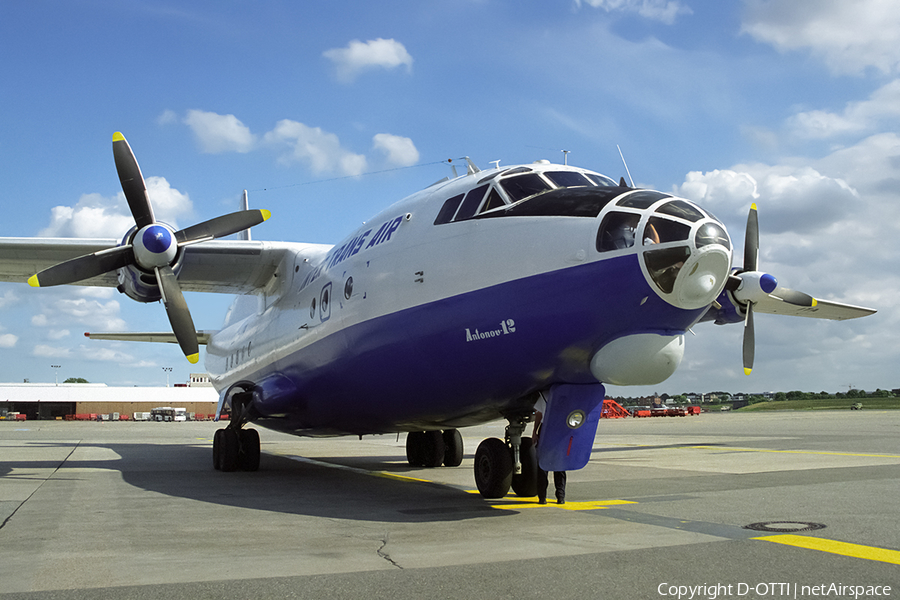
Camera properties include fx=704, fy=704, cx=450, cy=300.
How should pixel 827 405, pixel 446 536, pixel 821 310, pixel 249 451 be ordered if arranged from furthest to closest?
pixel 827 405 < pixel 821 310 < pixel 249 451 < pixel 446 536

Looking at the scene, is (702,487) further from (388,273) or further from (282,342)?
(282,342)

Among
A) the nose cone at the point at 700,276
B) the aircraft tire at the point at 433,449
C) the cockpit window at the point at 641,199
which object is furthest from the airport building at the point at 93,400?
the nose cone at the point at 700,276

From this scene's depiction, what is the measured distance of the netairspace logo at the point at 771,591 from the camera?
4.57 metres

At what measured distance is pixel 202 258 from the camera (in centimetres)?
1555

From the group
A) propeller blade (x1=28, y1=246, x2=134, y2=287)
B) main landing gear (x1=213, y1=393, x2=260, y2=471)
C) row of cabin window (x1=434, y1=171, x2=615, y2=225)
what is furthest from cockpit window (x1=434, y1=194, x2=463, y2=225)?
main landing gear (x1=213, y1=393, x2=260, y2=471)

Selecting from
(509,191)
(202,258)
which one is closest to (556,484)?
(509,191)

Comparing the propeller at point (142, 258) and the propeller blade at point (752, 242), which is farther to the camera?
the propeller blade at point (752, 242)

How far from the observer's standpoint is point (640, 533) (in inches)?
277

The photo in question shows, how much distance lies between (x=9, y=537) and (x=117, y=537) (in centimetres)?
109

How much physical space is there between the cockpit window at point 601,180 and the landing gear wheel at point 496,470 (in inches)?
149

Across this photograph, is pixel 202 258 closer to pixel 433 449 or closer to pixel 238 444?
pixel 238 444

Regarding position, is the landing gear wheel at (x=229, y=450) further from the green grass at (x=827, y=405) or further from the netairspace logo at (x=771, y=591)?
the green grass at (x=827, y=405)

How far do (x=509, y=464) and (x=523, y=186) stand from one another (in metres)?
3.82

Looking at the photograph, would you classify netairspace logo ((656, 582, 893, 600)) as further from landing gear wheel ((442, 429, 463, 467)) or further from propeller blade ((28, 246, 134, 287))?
landing gear wheel ((442, 429, 463, 467))
